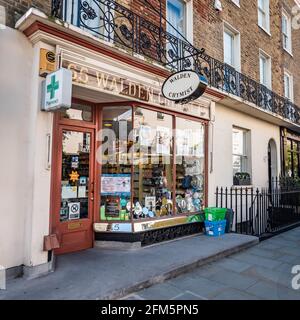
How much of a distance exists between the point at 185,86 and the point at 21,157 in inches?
127

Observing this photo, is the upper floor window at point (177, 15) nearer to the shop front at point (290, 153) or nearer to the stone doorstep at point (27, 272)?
the stone doorstep at point (27, 272)

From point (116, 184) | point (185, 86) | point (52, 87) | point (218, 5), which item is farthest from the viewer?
point (218, 5)

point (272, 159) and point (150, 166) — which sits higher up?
point (272, 159)

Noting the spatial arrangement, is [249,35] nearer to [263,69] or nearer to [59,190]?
[263,69]

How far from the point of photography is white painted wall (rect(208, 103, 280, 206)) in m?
7.85

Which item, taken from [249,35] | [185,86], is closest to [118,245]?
[185,86]

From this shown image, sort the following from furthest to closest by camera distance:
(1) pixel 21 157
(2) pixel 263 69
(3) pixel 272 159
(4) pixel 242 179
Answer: (3) pixel 272 159, (2) pixel 263 69, (4) pixel 242 179, (1) pixel 21 157

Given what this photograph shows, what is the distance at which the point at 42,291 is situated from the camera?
3.60 meters

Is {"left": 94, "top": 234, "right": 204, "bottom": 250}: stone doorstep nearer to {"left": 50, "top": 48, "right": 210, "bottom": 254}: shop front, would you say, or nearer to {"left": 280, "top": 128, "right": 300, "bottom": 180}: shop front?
{"left": 50, "top": 48, "right": 210, "bottom": 254}: shop front

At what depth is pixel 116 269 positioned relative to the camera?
4.40 meters

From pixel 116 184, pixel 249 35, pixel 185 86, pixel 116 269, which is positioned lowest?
pixel 116 269

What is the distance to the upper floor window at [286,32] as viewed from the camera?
13.6 m
